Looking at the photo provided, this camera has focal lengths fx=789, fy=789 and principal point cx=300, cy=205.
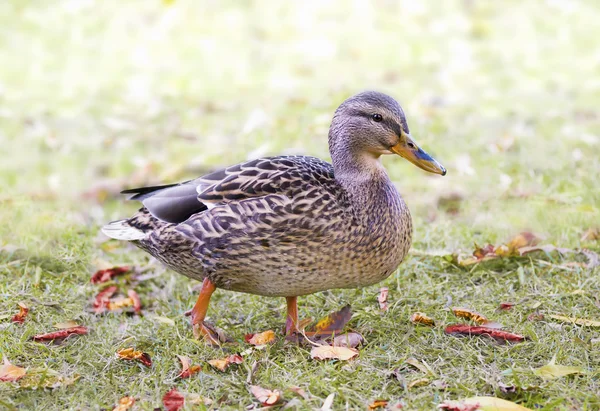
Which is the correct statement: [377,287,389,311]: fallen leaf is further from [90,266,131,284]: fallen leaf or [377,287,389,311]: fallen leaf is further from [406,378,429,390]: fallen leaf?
[90,266,131,284]: fallen leaf

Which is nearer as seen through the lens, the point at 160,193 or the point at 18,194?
the point at 160,193

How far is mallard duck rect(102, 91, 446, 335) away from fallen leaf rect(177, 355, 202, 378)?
0.24m

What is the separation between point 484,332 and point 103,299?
5.93 feet

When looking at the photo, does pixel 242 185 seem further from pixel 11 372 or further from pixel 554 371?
pixel 554 371

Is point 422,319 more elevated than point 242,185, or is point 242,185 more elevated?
point 242,185

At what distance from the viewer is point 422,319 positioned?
3406 mm

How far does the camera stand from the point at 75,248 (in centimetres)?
429

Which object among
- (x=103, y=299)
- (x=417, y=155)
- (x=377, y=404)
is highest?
(x=417, y=155)

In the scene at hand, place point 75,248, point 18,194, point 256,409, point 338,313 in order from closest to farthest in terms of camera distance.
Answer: point 256,409
point 338,313
point 75,248
point 18,194

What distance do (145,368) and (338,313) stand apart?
855 mm

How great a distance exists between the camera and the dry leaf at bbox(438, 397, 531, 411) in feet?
8.73

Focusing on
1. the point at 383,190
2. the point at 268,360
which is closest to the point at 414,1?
the point at 383,190

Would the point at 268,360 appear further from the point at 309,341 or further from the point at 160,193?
the point at 160,193

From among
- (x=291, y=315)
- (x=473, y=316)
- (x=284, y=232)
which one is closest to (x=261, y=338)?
(x=291, y=315)
